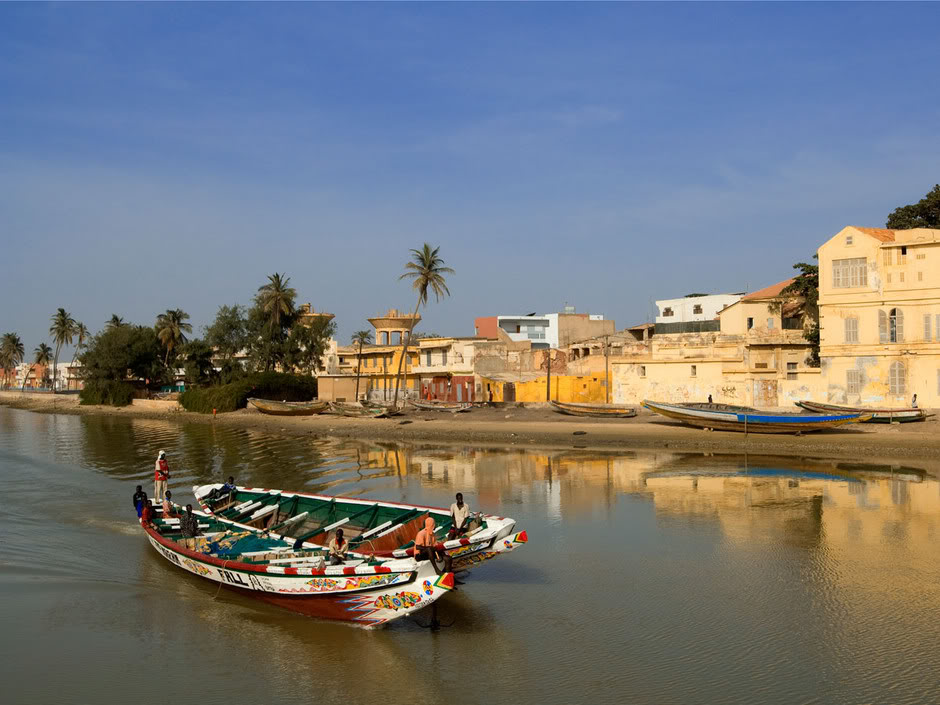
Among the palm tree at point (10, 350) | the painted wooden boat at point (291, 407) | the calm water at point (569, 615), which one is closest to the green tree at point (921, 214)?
the calm water at point (569, 615)

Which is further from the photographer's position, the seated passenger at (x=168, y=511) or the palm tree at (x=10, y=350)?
the palm tree at (x=10, y=350)

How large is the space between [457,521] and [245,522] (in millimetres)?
5960

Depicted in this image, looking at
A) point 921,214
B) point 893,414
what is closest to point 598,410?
point 893,414

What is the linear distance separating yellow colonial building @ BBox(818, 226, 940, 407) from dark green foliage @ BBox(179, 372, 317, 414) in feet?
138

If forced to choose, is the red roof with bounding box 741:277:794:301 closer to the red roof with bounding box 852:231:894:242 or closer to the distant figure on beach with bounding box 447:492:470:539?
the red roof with bounding box 852:231:894:242

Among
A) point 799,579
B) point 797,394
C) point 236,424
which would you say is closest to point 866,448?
point 797,394

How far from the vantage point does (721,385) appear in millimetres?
41562

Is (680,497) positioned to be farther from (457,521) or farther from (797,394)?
(797,394)

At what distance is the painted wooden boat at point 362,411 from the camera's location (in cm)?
4991

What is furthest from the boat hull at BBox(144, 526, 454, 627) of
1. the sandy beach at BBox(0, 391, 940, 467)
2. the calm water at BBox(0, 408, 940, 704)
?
the sandy beach at BBox(0, 391, 940, 467)

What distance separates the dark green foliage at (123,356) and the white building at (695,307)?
51527mm

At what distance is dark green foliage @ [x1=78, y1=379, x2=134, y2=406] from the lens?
7625 cm

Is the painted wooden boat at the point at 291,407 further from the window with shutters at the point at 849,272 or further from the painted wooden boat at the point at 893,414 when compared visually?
the window with shutters at the point at 849,272


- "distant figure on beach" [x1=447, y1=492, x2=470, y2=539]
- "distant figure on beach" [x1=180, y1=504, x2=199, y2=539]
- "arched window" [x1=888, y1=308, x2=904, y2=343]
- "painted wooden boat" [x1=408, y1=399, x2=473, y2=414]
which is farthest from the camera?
"painted wooden boat" [x1=408, y1=399, x2=473, y2=414]
